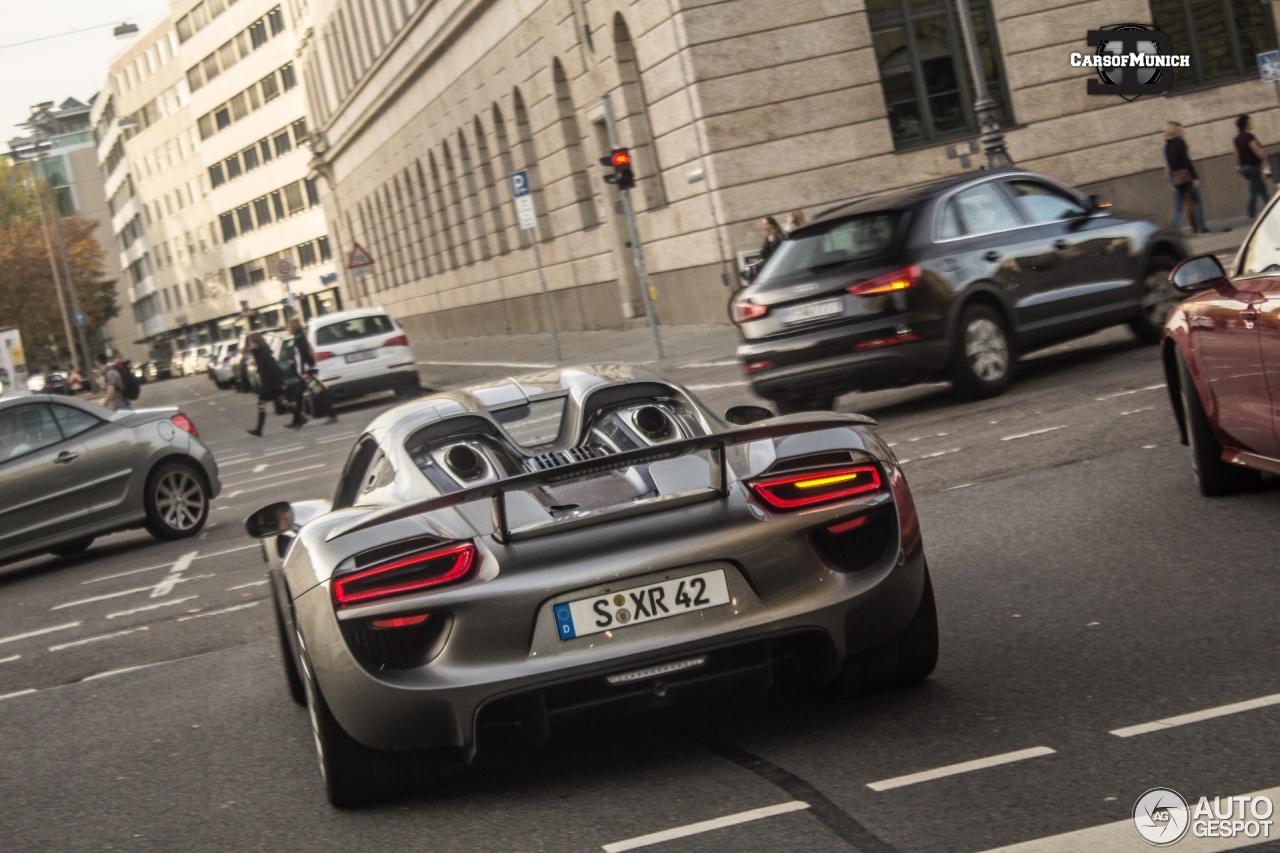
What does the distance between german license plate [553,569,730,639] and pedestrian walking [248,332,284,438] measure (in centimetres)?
2527

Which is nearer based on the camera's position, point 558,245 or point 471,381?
point 471,381

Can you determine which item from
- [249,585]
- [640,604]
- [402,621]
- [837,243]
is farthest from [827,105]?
[402,621]

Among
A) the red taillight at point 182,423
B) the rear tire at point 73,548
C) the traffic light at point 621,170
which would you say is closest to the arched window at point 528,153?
the traffic light at point 621,170

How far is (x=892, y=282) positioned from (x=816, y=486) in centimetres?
844

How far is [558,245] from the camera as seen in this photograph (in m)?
43.3

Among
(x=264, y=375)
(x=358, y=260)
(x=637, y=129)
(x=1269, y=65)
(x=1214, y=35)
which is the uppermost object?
(x=637, y=129)

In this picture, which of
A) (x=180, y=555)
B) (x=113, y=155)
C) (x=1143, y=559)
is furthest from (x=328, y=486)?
(x=113, y=155)

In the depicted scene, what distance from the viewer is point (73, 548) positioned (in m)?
15.4

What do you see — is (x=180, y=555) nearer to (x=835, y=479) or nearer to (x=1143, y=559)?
(x=1143, y=559)

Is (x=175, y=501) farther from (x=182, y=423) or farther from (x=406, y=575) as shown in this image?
(x=406, y=575)

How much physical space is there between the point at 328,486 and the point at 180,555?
379cm

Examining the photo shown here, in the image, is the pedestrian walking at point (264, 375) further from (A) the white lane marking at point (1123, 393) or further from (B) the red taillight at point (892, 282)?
(A) the white lane marking at point (1123, 393)

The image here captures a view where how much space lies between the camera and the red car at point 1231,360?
705 centimetres

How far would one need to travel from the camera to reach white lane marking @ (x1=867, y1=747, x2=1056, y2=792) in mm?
4570
